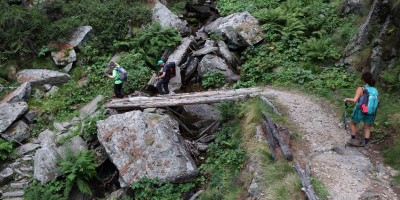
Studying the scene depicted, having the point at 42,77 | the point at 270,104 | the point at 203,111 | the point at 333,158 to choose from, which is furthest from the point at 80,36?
the point at 333,158

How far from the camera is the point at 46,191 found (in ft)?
36.2

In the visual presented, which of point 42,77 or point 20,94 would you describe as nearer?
point 20,94

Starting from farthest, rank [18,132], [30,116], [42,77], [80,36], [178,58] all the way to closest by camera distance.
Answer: [80,36] < [178,58] < [42,77] < [30,116] < [18,132]

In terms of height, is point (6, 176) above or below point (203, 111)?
below

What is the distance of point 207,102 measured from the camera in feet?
42.0

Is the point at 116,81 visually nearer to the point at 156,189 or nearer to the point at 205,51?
the point at 205,51

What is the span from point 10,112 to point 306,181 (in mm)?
12139

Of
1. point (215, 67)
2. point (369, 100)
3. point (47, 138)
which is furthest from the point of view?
point (215, 67)

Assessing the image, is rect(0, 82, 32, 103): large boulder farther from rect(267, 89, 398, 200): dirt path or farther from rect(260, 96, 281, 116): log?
rect(267, 89, 398, 200): dirt path

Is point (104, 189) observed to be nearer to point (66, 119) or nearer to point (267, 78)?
point (66, 119)

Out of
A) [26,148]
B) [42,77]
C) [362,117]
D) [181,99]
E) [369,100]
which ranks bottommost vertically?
[26,148]

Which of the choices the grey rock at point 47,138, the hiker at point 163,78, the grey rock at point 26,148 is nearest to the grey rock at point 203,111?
the hiker at point 163,78

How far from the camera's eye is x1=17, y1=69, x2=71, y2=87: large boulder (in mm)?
15984

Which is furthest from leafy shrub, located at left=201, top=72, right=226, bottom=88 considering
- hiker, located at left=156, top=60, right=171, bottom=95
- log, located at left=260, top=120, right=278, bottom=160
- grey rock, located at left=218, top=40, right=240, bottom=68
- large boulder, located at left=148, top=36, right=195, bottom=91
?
log, located at left=260, top=120, right=278, bottom=160
